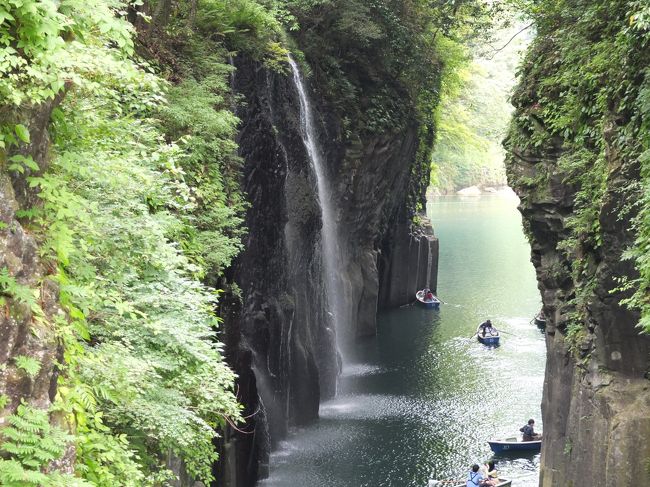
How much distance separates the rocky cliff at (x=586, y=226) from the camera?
14062 mm

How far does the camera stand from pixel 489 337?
35188 mm

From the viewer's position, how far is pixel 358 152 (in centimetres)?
3169

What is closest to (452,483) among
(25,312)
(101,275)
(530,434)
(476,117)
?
(530,434)

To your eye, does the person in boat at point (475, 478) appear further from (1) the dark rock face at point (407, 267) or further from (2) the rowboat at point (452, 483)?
(1) the dark rock face at point (407, 267)

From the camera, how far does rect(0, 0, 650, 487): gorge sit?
22.6 ft

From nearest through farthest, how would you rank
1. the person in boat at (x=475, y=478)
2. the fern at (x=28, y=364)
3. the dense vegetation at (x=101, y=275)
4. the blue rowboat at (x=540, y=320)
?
the fern at (x=28, y=364), the dense vegetation at (x=101, y=275), the person in boat at (x=475, y=478), the blue rowboat at (x=540, y=320)

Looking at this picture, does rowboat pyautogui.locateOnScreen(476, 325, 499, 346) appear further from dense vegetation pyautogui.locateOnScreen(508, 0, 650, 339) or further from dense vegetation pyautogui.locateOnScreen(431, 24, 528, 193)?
dense vegetation pyautogui.locateOnScreen(508, 0, 650, 339)

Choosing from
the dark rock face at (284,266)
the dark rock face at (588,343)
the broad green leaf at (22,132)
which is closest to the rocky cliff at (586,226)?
the dark rock face at (588,343)

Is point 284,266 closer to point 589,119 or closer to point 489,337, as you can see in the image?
point 589,119

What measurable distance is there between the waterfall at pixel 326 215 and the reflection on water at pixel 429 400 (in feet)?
9.77

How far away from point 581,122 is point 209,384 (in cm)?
1099

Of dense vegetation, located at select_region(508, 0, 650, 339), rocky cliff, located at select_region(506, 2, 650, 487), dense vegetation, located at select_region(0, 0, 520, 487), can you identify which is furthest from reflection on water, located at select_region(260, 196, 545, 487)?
dense vegetation, located at select_region(0, 0, 520, 487)

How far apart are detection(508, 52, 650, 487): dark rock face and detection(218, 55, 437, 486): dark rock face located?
734cm

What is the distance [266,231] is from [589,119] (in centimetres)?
979
